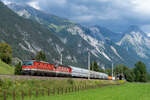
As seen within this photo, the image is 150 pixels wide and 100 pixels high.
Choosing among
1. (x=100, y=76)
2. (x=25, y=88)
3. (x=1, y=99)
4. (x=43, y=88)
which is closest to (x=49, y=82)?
(x=43, y=88)

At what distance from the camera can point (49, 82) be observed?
48.5m

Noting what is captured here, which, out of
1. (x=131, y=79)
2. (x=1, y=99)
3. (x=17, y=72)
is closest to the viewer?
(x=1, y=99)

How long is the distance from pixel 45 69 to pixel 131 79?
128 m

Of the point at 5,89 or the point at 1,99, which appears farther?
the point at 5,89

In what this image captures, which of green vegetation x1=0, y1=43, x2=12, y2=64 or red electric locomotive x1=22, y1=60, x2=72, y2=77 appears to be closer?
red electric locomotive x1=22, y1=60, x2=72, y2=77

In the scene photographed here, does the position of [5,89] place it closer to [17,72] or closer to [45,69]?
[45,69]

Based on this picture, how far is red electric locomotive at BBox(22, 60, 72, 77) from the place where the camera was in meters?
48.9

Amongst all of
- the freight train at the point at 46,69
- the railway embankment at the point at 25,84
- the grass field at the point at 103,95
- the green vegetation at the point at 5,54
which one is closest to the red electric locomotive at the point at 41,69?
the freight train at the point at 46,69

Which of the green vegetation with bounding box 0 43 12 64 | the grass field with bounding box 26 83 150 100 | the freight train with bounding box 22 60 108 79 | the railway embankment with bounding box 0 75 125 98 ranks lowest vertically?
the grass field with bounding box 26 83 150 100

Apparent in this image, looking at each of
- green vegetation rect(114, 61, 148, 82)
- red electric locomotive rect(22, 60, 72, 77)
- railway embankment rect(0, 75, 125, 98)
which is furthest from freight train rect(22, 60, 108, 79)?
green vegetation rect(114, 61, 148, 82)

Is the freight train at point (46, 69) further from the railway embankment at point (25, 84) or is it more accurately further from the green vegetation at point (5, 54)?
the green vegetation at point (5, 54)

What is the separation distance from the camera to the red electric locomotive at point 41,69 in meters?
48.9

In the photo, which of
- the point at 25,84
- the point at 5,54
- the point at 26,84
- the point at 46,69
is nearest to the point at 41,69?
the point at 46,69

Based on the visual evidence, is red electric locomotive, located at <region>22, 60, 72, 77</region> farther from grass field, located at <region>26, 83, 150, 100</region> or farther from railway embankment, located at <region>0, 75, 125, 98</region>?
grass field, located at <region>26, 83, 150, 100</region>
